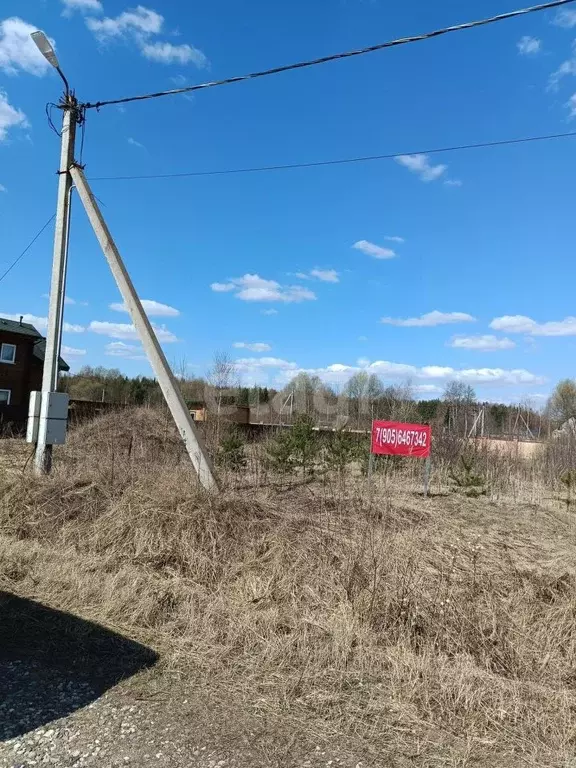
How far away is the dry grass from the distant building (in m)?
26.7

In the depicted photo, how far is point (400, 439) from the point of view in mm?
10195

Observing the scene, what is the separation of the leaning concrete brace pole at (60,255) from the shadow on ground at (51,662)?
16.8 ft

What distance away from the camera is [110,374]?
6675 cm

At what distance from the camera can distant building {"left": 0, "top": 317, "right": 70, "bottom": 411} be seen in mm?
32406

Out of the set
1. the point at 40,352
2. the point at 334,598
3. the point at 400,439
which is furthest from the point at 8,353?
the point at 334,598

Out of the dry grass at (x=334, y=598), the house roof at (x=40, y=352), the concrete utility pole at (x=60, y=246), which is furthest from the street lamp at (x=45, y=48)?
the house roof at (x=40, y=352)

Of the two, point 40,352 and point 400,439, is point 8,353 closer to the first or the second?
point 40,352

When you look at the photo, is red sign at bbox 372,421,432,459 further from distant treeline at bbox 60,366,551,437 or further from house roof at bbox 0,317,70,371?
house roof at bbox 0,317,70,371

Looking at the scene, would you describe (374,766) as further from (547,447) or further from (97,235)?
(547,447)

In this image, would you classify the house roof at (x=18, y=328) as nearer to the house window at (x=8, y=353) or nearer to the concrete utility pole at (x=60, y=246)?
the house window at (x=8, y=353)

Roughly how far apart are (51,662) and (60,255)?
723 cm

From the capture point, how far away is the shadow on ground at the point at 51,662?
3414mm

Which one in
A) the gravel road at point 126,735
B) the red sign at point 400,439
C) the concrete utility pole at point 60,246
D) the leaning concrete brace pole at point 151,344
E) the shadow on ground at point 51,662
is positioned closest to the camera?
the gravel road at point 126,735

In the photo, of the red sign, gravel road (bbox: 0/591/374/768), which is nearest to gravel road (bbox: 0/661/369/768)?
gravel road (bbox: 0/591/374/768)
